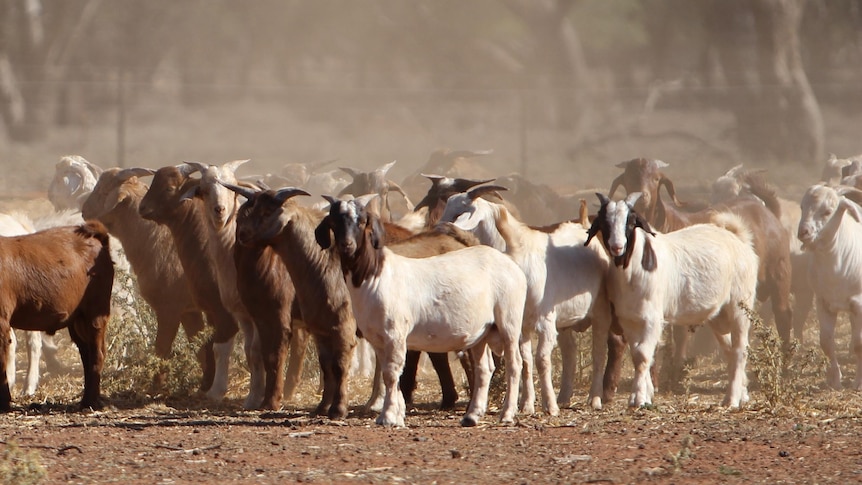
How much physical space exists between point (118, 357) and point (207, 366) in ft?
2.95

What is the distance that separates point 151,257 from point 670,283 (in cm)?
464

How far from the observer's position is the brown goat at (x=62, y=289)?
1030cm

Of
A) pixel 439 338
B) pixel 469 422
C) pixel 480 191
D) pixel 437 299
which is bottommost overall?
pixel 469 422

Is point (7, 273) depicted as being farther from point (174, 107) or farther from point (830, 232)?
point (174, 107)

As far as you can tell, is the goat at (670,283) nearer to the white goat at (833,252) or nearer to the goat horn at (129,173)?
the white goat at (833,252)

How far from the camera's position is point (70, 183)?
1816 centimetres

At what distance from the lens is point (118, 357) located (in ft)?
38.1

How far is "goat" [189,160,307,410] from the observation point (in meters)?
10.7

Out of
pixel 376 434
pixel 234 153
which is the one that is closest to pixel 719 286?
pixel 376 434

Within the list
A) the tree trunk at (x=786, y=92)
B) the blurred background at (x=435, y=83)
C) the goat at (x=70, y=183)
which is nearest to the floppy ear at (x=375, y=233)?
the goat at (x=70, y=183)

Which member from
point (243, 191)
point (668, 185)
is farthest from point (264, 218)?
point (668, 185)

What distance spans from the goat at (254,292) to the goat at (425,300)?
1.16 metres

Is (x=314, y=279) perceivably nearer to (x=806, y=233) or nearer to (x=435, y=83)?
(x=806, y=233)

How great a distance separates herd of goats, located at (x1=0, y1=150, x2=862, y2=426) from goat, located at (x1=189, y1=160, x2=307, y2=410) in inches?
0.6
